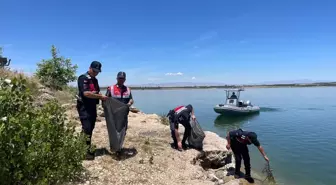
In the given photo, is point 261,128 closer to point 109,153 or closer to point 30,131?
point 109,153

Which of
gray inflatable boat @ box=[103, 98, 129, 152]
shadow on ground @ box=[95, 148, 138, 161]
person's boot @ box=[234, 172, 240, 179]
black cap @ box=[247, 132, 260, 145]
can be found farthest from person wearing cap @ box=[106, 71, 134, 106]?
person's boot @ box=[234, 172, 240, 179]

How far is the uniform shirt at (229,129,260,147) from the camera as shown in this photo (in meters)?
6.42

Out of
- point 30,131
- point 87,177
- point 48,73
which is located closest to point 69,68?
point 48,73

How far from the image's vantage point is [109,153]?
613 centimetres

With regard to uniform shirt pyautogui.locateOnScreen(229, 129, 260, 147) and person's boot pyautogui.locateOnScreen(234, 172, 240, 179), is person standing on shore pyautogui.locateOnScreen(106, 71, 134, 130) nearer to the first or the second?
uniform shirt pyautogui.locateOnScreen(229, 129, 260, 147)

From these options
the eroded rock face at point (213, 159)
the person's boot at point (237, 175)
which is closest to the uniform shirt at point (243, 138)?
the person's boot at point (237, 175)

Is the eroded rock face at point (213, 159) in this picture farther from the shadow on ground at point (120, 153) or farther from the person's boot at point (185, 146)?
the shadow on ground at point (120, 153)

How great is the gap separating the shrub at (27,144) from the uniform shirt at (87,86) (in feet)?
3.21

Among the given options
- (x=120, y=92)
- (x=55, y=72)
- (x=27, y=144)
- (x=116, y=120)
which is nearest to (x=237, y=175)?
(x=116, y=120)

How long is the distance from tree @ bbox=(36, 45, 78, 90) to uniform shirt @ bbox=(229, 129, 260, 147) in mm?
11582

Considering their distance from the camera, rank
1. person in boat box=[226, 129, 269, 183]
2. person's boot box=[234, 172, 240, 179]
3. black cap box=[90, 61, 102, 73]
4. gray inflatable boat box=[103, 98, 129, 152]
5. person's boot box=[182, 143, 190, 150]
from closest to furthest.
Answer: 1. black cap box=[90, 61, 102, 73]
2. gray inflatable boat box=[103, 98, 129, 152]
3. person in boat box=[226, 129, 269, 183]
4. person's boot box=[234, 172, 240, 179]
5. person's boot box=[182, 143, 190, 150]

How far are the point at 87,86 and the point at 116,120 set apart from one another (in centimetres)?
111

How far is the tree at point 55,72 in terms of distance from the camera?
50.2 feet

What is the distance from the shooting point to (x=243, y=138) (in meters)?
6.60
